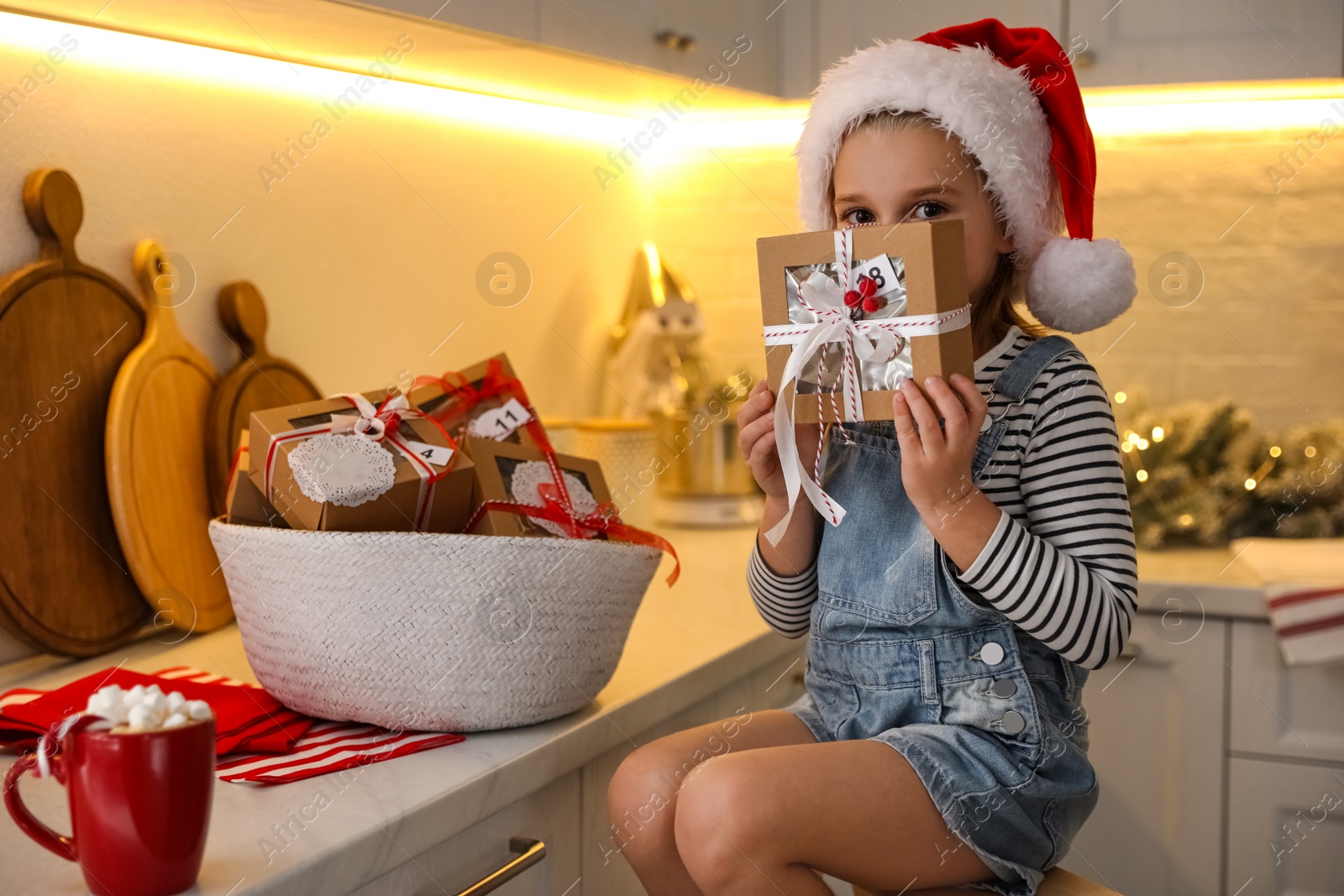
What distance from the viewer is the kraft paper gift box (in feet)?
3.32

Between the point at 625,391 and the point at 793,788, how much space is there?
1.28 metres

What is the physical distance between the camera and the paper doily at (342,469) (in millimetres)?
926

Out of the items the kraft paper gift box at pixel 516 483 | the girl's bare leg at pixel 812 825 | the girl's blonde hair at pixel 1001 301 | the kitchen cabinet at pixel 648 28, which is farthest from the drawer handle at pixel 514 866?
the kitchen cabinet at pixel 648 28

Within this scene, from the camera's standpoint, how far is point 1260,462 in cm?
174

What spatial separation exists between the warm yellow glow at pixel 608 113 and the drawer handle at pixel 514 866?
2.89 ft

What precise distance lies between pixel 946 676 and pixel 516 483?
16.1 inches

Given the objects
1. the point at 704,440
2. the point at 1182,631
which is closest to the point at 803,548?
the point at 1182,631

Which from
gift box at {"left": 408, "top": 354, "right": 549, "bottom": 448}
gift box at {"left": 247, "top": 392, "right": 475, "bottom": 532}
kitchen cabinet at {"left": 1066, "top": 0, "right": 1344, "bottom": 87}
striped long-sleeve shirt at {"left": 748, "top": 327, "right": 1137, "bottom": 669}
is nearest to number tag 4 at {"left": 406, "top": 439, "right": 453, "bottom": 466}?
gift box at {"left": 247, "top": 392, "right": 475, "bottom": 532}

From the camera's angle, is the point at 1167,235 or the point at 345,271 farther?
the point at 1167,235

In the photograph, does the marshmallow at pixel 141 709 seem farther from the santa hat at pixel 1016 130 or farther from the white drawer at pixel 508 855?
the santa hat at pixel 1016 130

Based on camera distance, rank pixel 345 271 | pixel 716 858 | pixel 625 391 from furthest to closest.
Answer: pixel 625 391
pixel 345 271
pixel 716 858

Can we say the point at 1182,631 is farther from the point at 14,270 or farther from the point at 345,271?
the point at 14,270

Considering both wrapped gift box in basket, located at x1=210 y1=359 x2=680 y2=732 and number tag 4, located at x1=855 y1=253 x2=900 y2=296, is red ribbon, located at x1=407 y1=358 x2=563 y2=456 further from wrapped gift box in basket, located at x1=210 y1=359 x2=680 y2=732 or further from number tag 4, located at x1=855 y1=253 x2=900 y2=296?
number tag 4, located at x1=855 y1=253 x2=900 y2=296

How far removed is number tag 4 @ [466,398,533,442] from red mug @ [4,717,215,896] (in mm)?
476
